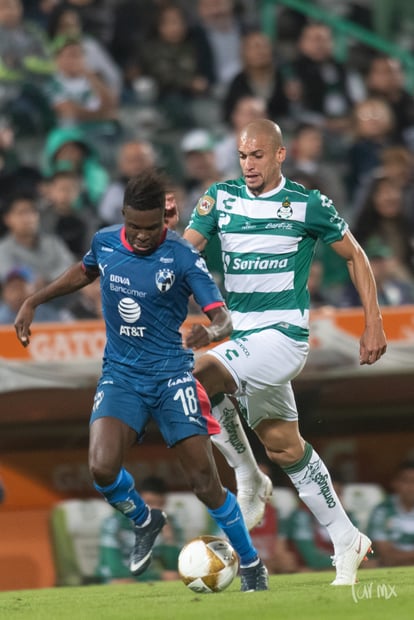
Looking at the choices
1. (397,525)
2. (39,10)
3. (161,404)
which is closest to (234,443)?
(161,404)

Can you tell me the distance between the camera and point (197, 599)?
8.05 metres

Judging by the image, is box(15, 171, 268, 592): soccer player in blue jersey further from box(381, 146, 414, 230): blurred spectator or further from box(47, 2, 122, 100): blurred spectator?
box(47, 2, 122, 100): blurred spectator

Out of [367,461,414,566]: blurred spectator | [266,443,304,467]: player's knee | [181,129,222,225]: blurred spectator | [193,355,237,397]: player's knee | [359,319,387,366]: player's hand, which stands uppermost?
[359,319,387,366]: player's hand

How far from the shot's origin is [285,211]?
8.37 m

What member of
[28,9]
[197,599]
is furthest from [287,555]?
[28,9]

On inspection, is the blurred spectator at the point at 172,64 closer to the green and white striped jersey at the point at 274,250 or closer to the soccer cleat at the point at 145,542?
the green and white striped jersey at the point at 274,250

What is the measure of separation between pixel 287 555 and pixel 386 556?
86cm

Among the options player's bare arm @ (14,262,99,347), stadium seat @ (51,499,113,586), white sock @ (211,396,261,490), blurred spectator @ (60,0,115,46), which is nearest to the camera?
player's bare arm @ (14,262,99,347)

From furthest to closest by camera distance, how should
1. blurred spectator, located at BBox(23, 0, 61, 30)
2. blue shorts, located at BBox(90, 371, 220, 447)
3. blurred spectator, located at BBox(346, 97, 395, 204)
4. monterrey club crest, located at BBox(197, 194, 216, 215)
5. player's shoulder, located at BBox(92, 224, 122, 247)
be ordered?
blurred spectator, located at BBox(23, 0, 61, 30), blurred spectator, located at BBox(346, 97, 395, 204), monterrey club crest, located at BBox(197, 194, 216, 215), player's shoulder, located at BBox(92, 224, 122, 247), blue shorts, located at BBox(90, 371, 220, 447)

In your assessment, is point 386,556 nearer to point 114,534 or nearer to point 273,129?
point 114,534

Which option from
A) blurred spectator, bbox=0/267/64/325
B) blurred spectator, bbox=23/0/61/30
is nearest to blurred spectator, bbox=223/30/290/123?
blurred spectator, bbox=23/0/61/30

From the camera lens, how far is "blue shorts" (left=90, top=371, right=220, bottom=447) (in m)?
7.73

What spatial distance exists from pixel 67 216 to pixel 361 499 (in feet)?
12.0

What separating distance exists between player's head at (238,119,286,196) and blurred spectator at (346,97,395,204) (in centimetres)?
578
